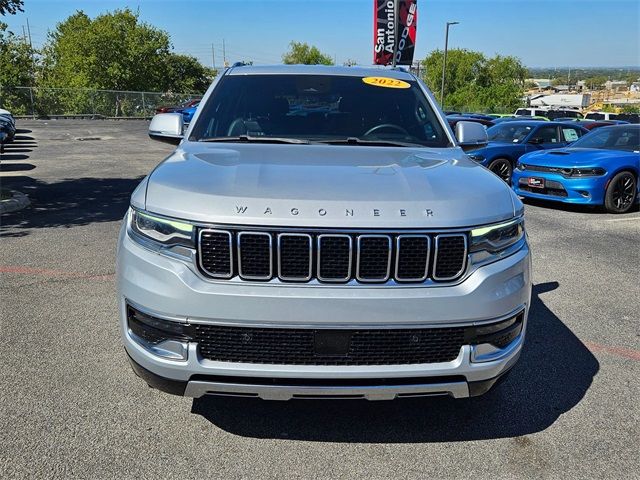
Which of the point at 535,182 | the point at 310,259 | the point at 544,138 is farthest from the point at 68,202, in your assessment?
the point at 544,138

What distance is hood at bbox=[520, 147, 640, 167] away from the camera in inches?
392

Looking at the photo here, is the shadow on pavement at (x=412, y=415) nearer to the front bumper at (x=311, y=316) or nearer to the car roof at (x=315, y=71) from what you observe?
the front bumper at (x=311, y=316)

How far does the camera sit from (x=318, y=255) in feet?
8.55

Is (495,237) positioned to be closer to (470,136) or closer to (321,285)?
(321,285)

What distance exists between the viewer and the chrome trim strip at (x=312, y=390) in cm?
266

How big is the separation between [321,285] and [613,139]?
33.0 ft

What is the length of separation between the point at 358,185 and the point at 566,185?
8.22 m

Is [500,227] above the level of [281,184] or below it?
below

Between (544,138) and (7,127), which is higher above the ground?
(544,138)

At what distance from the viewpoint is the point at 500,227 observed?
111 inches

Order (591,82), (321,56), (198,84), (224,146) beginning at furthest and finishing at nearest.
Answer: (591,82) < (321,56) < (198,84) < (224,146)

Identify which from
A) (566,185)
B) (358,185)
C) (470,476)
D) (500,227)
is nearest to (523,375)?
(470,476)

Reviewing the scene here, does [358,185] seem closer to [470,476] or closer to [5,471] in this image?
[470,476]

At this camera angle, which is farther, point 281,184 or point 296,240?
point 281,184
